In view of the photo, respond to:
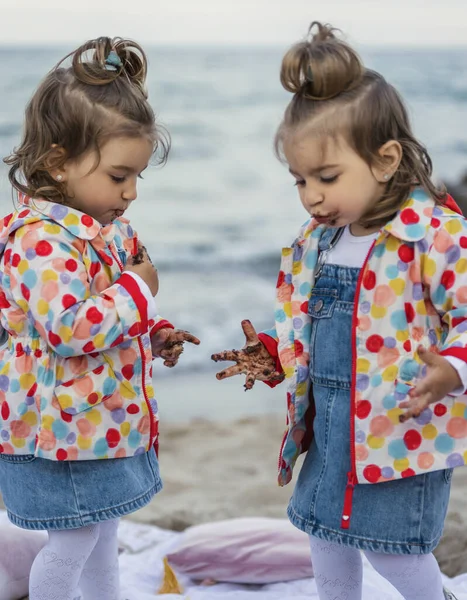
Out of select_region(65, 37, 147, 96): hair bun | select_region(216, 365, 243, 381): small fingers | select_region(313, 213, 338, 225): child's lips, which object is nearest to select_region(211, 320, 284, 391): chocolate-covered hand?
select_region(216, 365, 243, 381): small fingers

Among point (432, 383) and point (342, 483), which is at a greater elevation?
point (432, 383)

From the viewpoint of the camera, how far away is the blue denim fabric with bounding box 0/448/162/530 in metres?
2.21

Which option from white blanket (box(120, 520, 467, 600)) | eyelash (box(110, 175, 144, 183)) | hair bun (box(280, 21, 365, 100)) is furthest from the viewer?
white blanket (box(120, 520, 467, 600))

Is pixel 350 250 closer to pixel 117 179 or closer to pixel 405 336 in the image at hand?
pixel 405 336

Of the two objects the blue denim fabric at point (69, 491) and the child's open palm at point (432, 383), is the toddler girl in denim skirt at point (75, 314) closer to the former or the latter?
the blue denim fabric at point (69, 491)

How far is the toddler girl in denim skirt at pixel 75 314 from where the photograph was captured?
213cm

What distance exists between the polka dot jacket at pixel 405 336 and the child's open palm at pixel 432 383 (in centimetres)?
12

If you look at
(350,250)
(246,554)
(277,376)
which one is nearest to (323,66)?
(350,250)

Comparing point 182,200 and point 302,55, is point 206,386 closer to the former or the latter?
point 302,55

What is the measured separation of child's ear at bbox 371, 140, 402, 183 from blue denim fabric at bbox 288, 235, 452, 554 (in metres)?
0.23

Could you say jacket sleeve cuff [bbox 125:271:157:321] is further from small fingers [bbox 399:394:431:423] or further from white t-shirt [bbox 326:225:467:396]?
small fingers [bbox 399:394:431:423]

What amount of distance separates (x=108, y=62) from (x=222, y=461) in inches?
104

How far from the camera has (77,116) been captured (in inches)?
85.9

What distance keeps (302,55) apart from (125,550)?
204 cm
